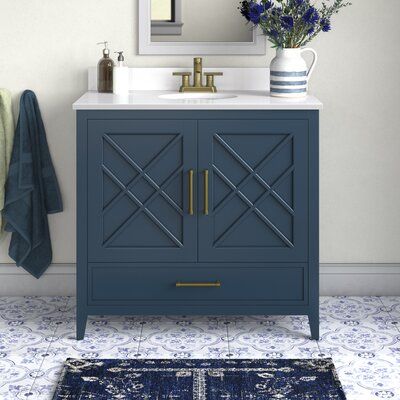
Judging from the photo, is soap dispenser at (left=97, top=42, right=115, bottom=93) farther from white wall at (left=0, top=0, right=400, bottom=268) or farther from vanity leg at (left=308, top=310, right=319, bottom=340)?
vanity leg at (left=308, top=310, right=319, bottom=340)

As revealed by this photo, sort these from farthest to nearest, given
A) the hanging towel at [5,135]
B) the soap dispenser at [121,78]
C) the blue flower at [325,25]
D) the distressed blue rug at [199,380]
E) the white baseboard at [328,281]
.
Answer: the white baseboard at [328,281] → the hanging towel at [5,135] → the soap dispenser at [121,78] → the blue flower at [325,25] → the distressed blue rug at [199,380]

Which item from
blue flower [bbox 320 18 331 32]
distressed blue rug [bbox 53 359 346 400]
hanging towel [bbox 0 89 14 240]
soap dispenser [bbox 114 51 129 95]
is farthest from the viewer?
hanging towel [bbox 0 89 14 240]

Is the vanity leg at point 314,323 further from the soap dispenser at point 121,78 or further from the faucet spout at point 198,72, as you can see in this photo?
the soap dispenser at point 121,78

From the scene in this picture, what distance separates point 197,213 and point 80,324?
2.01 feet

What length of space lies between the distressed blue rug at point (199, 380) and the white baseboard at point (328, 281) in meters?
0.82

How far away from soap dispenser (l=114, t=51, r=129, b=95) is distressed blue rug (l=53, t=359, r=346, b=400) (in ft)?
3.63

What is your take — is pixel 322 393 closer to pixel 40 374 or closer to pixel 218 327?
pixel 218 327

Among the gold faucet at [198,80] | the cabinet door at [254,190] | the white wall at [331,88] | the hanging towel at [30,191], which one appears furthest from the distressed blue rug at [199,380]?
the gold faucet at [198,80]

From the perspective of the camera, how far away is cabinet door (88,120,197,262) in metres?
3.61

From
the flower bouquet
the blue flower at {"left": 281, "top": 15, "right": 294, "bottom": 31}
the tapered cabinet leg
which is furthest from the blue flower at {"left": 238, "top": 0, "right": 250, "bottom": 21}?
the tapered cabinet leg

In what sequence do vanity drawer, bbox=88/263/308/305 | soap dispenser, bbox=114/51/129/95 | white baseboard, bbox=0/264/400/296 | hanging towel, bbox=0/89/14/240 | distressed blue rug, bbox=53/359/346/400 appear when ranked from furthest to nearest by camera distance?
white baseboard, bbox=0/264/400/296 → hanging towel, bbox=0/89/14/240 → soap dispenser, bbox=114/51/129/95 → vanity drawer, bbox=88/263/308/305 → distressed blue rug, bbox=53/359/346/400

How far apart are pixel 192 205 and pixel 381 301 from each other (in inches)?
42.6

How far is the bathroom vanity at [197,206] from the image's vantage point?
360cm

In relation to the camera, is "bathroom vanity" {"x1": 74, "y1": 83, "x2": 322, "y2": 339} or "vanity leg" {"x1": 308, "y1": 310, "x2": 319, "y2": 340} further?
"vanity leg" {"x1": 308, "y1": 310, "x2": 319, "y2": 340}
